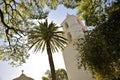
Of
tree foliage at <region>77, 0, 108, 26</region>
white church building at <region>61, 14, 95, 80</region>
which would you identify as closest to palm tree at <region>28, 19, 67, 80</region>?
white church building at <region>61, 14, 95, 80</region>

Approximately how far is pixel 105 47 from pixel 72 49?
28.5 meters

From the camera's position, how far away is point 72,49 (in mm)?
41031

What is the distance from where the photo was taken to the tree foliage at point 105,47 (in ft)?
39.6

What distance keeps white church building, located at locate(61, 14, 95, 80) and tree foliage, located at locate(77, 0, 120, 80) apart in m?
23.4

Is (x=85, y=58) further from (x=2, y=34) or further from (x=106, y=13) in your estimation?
(x=2, y=34)

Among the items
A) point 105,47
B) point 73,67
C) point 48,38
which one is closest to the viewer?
point 105,47

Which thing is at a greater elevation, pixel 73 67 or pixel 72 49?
pixel 72 49

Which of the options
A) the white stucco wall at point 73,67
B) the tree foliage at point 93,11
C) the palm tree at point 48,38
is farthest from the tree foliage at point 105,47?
the white stucco wall at point 73,67

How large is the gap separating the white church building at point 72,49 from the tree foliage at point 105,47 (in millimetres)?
23409

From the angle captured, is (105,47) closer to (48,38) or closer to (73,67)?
(48,38)

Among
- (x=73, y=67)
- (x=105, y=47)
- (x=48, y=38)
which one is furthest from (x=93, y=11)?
(x=73, y=67)

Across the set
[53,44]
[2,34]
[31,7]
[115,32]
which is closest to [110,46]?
[115,32]

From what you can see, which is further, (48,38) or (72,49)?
(72,49)

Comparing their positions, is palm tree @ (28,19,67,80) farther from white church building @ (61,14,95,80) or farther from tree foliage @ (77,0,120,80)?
tree foliage @ (77,0,120,80)
